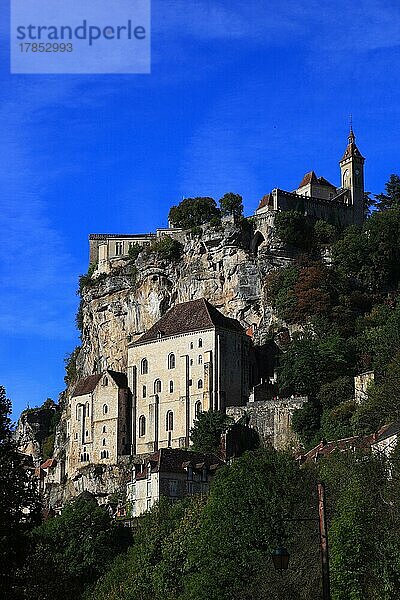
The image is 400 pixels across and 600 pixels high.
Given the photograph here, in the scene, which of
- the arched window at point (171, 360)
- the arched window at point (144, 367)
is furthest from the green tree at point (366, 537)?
the arched window at point (144, 367)

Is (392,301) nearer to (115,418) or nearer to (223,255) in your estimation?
(223,255)

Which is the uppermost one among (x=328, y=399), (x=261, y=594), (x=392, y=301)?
(x=392, y=301)

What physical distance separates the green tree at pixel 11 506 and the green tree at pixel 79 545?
20.4 m

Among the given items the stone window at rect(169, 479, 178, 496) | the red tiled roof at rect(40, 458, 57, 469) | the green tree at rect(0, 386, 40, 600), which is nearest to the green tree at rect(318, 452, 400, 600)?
the green tree at rect(0, 386, 40, 600)

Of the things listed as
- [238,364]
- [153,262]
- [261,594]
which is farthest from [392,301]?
[261,594]

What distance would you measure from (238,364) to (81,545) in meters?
23.2

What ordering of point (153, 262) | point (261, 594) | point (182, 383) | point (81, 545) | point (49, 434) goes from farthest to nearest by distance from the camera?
point (49, 434) → point (153, 262) → point (182, 383) → point (81, 545) → point (261, 594)

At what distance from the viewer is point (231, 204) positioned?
109562 mm

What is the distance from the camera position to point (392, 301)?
320ft

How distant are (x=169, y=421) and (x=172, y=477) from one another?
445 inches

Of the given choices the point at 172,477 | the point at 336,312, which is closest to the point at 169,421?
the point at 172,477

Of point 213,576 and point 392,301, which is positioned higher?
point 392,301

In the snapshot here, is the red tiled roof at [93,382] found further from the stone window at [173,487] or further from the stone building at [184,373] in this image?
the stone window at [173,487]

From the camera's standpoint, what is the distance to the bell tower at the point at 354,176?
109375mm
